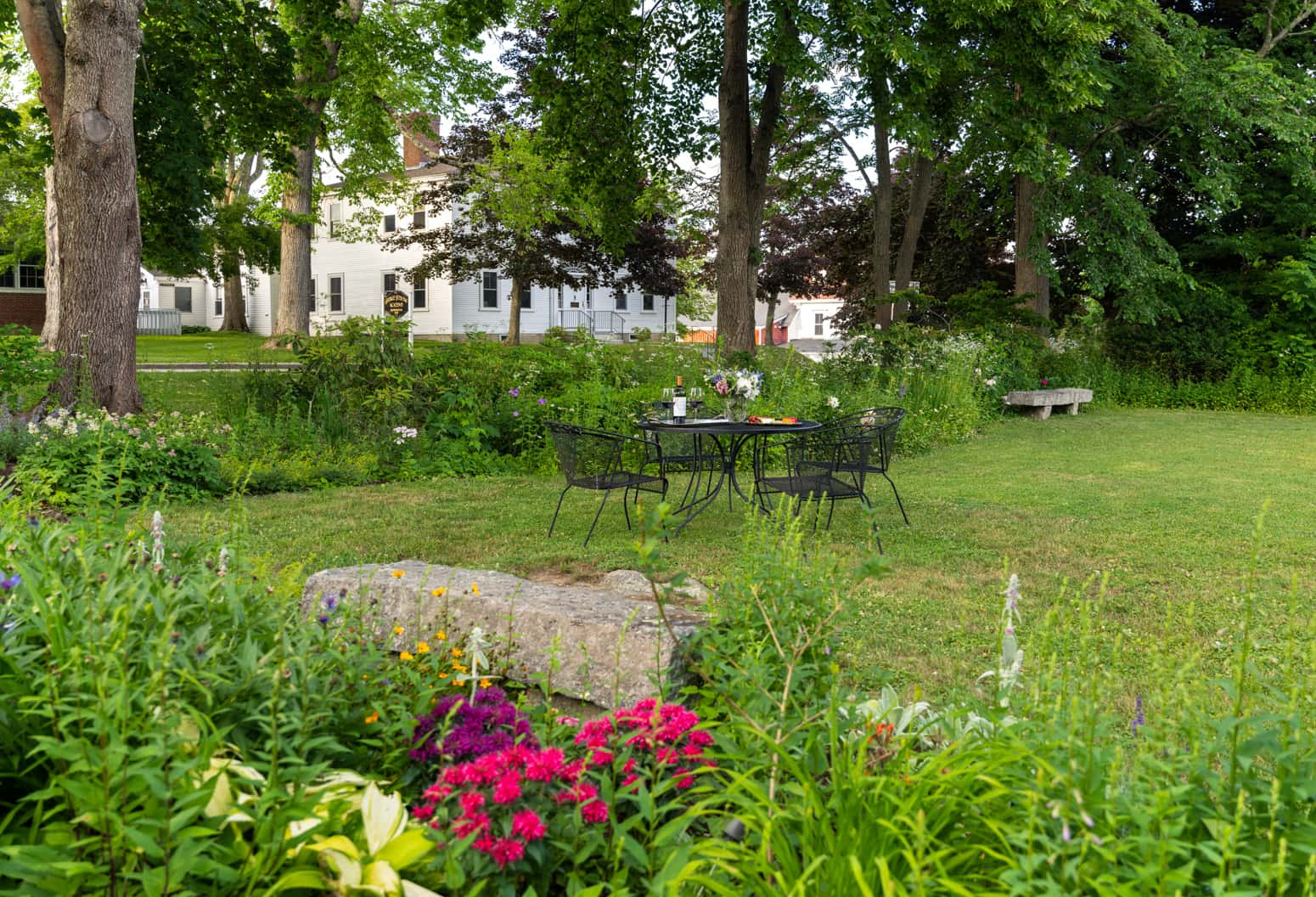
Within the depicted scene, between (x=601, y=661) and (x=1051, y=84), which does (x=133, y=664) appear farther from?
(x=1051, y=84)

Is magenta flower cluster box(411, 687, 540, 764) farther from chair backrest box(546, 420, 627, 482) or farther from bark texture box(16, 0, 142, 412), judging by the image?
bark texture box(16, 0, 142, 412)

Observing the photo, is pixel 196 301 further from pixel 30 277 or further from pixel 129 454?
pixel 129 454

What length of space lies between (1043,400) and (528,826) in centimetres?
1507

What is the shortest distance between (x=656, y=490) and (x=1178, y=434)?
9778 mm

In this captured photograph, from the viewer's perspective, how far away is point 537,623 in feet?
10.8

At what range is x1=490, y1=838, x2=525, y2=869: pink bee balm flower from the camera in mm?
1640

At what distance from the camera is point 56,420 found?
294 inches

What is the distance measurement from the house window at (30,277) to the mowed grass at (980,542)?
3285 cm

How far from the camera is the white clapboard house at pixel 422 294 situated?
32094 millimetres

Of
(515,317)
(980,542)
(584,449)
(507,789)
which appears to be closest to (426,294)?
(515,317)

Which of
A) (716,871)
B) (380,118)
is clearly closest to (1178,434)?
(716,871)

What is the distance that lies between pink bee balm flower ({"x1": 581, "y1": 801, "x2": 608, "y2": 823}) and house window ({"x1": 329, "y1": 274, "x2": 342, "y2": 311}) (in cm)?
3653

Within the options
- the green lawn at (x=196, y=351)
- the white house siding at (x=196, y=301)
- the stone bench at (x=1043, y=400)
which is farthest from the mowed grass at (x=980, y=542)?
the white house siding at (x=196, y=301)

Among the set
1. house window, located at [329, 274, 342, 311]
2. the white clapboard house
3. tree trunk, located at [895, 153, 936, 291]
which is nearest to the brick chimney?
the white clapboard house
